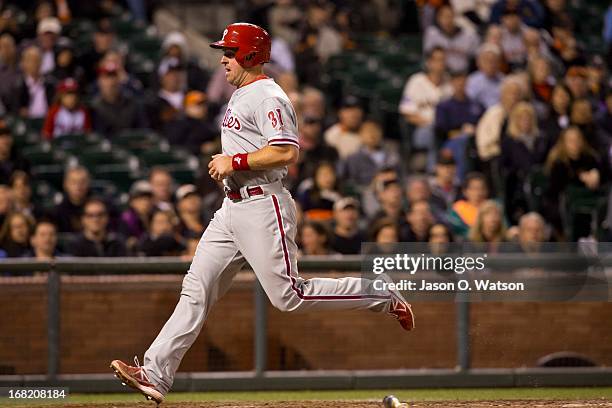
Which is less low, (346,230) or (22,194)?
(22,194)

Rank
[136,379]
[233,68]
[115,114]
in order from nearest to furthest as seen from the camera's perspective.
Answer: [136,379]
[233,68]
[115,114]

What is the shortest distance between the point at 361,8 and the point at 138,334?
9797 millimetres

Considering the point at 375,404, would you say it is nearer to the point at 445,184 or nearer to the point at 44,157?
the point at 445,184

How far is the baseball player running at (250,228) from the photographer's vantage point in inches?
257

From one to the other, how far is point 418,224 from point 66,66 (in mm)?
5018

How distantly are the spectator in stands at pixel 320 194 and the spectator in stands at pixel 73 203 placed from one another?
5.85ft

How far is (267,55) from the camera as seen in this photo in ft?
22.2

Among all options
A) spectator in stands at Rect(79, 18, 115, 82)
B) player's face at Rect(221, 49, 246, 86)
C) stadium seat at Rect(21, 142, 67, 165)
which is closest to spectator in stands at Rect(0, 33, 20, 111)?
spectator in stands at Rect(79, 18, 115, 82)

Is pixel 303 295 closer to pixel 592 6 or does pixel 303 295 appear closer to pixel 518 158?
pixel 518 158

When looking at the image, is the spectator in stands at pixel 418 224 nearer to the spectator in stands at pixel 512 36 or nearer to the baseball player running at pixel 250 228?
the baseball player running at pixel 250 228

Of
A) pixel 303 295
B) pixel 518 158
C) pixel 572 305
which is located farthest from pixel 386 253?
pixel 518 158

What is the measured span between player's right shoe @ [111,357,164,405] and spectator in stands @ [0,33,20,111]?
7.47 metres

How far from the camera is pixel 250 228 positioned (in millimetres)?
6598

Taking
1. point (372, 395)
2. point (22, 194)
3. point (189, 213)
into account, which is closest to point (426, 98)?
point (189, 213)
